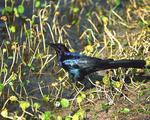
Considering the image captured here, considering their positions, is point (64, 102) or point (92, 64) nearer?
point (64, 102)

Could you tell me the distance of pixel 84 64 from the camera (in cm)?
462

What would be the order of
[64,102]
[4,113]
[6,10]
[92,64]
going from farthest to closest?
[6,10] < [92,64] < [64,102] < [4,113]

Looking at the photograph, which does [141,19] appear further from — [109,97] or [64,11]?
[109,97]

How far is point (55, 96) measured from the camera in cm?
472

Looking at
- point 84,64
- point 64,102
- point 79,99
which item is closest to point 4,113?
point 64,102

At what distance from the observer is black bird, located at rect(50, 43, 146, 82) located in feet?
15.2

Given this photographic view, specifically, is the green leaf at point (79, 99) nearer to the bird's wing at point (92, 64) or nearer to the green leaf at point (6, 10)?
the bird's wing at point (92, 64)

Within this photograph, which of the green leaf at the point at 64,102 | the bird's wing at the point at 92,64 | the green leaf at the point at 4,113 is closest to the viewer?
the green leaf at the point at 4,113

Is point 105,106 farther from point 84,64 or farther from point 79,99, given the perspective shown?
point 84,64

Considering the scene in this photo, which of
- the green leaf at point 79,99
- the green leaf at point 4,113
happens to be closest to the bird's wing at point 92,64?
the green leaf at point 79,99

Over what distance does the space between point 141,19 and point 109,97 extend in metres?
1.70

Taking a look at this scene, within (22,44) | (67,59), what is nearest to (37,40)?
(22,44)

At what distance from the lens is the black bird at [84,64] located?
15.2 feet

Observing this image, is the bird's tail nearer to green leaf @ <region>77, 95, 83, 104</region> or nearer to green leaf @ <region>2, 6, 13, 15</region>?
green leaf @ <region>77, 95, 83, 104</region>
